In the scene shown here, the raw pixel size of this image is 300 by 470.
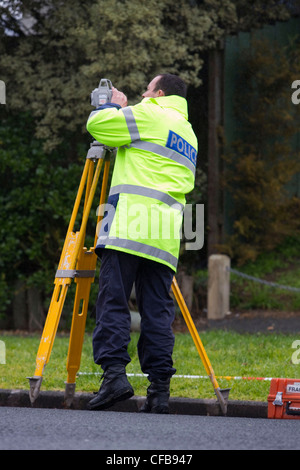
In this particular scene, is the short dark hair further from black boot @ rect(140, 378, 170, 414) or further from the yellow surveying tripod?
black boot @ rect(140, 378, 170, 414)

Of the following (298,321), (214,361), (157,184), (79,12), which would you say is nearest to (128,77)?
(79,12)

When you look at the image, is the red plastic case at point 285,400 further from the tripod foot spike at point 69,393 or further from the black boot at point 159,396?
the tripod foot spike at point 69,393

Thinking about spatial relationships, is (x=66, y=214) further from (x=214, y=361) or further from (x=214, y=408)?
(x=214, y=408)

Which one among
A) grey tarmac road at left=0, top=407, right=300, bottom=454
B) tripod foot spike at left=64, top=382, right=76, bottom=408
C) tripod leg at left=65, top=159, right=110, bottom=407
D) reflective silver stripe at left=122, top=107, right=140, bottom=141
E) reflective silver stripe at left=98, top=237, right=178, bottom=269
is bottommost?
grey tarmac road at left=0, top=407, right=300, bottom=454

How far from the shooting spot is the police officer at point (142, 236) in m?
4.75

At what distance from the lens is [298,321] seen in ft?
28.2

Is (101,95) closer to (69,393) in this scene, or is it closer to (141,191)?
(141,191)

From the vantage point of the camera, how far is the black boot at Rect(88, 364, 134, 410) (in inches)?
182

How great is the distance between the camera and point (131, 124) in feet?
15.8

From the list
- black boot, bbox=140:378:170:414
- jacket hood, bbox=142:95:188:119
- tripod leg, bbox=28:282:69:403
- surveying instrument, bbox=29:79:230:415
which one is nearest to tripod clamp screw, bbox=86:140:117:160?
surveying instrument, bbox=29:79:230:415

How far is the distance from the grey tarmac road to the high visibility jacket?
3.15 feet

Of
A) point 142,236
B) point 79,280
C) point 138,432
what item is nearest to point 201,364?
point 79,280

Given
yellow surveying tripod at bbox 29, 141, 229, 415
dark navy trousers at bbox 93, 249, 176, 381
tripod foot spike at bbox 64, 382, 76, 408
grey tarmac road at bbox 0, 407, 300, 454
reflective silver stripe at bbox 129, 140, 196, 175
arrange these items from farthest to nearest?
tripod foot spike at bbox 64, 382, 76, 408 < yellow surveying tripod at bbox 29, 141, 229, 415 < reflective silver stripe at bbox 129, 140, 196, 175 < dark navy trousers at bbox 93, 249, 176, 381 < grey tarmac road at bbox 0, 407, 300, 454

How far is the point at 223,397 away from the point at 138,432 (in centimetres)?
131
